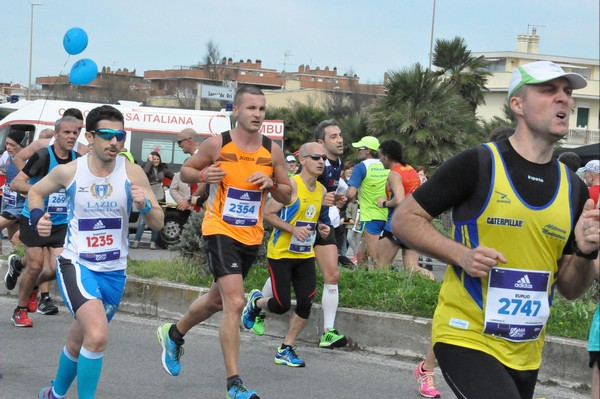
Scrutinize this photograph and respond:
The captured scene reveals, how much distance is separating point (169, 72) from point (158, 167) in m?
110

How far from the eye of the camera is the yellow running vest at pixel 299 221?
8391mm

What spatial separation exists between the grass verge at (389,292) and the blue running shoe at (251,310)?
0.87 metres

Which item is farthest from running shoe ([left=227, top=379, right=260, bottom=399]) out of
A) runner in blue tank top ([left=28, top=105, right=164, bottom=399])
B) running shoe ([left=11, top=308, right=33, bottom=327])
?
running shoe ([left=11, top=308, right=33, bottom=327])

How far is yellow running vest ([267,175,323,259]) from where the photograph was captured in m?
8.39

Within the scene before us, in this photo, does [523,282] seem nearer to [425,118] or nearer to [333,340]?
[333,340]

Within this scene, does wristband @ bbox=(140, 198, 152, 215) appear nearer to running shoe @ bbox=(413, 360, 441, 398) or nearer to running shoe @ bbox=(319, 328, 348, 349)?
running shoe @ bbox=(413, 360, 441, 398)

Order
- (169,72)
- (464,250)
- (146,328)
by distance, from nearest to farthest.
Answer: (464,250) → (146,328) → (169,72)

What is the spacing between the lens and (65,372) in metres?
6.07

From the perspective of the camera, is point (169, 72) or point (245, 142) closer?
point (245, 142)

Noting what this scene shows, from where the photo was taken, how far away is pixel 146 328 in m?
9.73

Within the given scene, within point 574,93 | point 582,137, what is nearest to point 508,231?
point 582,137

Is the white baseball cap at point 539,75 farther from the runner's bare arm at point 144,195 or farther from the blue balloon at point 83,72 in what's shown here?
the blue balloon at point 83,72

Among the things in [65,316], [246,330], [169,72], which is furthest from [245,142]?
[169,72]

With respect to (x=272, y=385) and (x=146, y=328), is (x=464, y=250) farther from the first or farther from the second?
(x=146, y=328)
